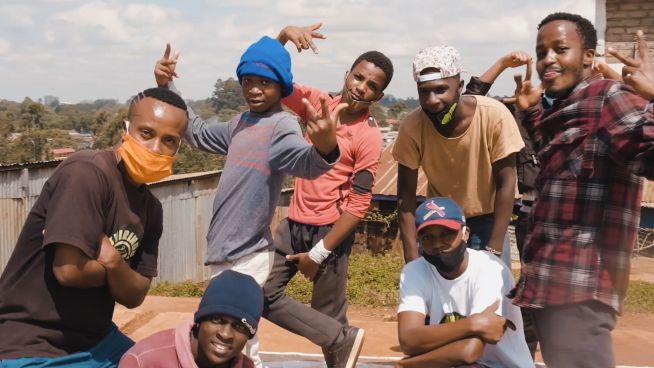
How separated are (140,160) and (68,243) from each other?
0.40 metres

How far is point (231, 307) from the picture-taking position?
2580 mm

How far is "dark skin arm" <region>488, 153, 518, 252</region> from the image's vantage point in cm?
368

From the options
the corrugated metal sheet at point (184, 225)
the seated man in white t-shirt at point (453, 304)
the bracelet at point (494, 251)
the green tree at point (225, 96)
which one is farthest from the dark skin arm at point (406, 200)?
the green tree at point (225, 96)

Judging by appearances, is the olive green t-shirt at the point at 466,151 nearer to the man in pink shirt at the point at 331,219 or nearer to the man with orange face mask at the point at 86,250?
the man in pink shirt at the point at 331,219

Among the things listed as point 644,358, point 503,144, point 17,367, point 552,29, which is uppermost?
point 552,29

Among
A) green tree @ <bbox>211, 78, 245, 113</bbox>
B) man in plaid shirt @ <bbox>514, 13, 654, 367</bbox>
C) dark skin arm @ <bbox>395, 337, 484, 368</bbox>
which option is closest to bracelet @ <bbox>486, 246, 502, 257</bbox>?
dark skin arm @ <bbox>395, 337, 484, 368</bbox>

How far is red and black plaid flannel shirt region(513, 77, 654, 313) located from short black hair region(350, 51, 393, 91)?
129 centimetres

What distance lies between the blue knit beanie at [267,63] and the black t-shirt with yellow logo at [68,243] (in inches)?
35.3

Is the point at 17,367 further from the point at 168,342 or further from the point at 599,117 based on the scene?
the point at 599,117

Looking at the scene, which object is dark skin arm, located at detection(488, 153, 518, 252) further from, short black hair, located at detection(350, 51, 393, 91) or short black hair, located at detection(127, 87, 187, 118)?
short black hair, located at detection(127, 87, 187, 118)

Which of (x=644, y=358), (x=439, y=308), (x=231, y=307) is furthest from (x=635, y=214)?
(x=644, y=358)

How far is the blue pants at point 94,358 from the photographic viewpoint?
8.74ft

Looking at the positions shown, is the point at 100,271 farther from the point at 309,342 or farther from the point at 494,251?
the point at 309,342

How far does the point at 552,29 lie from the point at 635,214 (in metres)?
0.73
